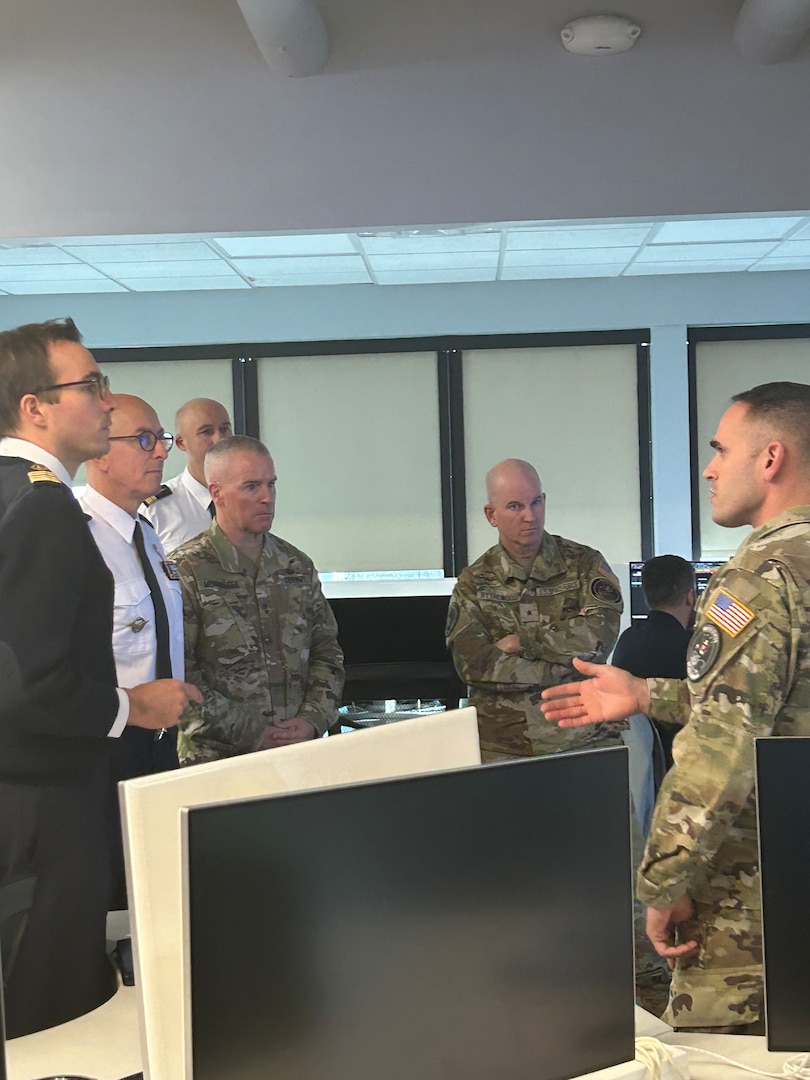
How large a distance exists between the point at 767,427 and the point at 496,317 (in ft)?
16.9

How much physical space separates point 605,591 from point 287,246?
10.9ft

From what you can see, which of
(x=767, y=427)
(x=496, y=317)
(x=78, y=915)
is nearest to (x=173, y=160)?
(x=767, y=427)

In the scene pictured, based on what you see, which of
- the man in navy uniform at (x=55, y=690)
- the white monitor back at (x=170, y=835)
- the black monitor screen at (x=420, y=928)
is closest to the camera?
the black monitor screen at (x=420, y=928)

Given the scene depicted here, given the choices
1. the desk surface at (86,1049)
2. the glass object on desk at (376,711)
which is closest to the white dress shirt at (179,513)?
the glass object on desk at (376,711)

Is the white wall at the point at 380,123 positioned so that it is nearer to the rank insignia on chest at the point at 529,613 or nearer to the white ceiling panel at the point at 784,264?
the rank insignia on chest at the point at 529,613

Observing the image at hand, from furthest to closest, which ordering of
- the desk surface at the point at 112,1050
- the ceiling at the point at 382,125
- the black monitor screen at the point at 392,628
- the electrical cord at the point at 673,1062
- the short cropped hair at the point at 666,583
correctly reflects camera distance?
the black monitor screen at the point at 392,628 < the ceiling at the point at 382,125 < the short cropped hair at the point at 666,583 < the desk surface at the point at 112,1050 < the electrical cord at the point at 673,1062

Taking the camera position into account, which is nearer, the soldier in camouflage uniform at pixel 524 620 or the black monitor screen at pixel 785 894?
the black monitor screen at pixel 785 894

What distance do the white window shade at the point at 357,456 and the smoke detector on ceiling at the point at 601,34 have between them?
356 centimetres

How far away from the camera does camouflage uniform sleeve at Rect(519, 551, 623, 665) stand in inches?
117

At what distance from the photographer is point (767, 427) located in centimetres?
160

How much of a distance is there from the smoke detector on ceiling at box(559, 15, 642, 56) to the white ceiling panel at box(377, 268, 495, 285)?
3.06 m

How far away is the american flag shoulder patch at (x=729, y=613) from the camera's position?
4.77 feet

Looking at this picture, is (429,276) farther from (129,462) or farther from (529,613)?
(129,462)

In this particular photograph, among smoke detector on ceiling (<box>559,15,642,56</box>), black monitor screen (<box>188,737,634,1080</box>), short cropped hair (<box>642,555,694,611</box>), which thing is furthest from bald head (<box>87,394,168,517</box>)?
smoke detector on ceiling (<box>559,15,642,56</box>)
